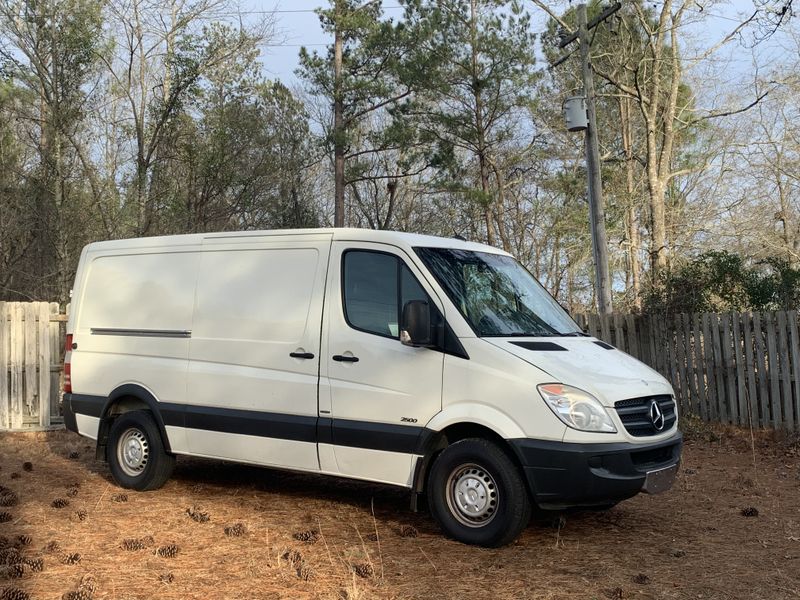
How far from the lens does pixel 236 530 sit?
5.64 meters

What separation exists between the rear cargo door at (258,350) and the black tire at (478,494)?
118 centimetres

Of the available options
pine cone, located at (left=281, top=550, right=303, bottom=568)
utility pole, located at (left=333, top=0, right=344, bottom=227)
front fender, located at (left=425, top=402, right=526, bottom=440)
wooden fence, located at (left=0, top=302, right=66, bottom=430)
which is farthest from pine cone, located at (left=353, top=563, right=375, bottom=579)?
utility pole, located at (left=333, top=0, right=344, bottom=227)

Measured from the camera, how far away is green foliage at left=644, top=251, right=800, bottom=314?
1076 cm

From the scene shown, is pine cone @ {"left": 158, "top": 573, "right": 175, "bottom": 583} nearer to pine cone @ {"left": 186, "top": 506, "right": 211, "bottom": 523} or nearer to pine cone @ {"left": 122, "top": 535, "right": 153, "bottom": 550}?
pine cone @ {"left": 122, "top": 535, "right": 153, "bottom": 550}

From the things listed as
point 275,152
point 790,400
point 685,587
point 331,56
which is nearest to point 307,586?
point 685,587

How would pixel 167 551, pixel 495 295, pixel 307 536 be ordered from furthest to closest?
pixel 495 295
pixel 307 536
pixel 167 551

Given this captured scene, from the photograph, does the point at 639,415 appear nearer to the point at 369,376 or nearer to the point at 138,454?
the point at 369,376

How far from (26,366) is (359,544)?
315 inches

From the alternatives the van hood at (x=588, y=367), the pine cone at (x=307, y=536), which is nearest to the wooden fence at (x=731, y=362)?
the van hood at (x=588, y=367)

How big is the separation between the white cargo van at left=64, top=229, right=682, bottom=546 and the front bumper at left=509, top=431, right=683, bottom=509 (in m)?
0.01

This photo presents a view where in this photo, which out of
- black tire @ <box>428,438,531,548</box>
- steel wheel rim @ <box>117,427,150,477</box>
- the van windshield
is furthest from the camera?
steel wheel rim @ <box>117,427,150,477</box>

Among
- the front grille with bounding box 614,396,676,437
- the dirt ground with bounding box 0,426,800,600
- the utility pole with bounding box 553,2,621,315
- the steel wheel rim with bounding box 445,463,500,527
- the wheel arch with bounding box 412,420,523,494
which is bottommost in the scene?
the dirt ground with bounding box 0,426,800,600

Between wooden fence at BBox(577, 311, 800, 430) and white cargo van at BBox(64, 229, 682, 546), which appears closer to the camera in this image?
white cargo van at BBox(64, 229, 682, 546)

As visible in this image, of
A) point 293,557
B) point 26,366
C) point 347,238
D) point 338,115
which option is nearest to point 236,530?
point 293,557
